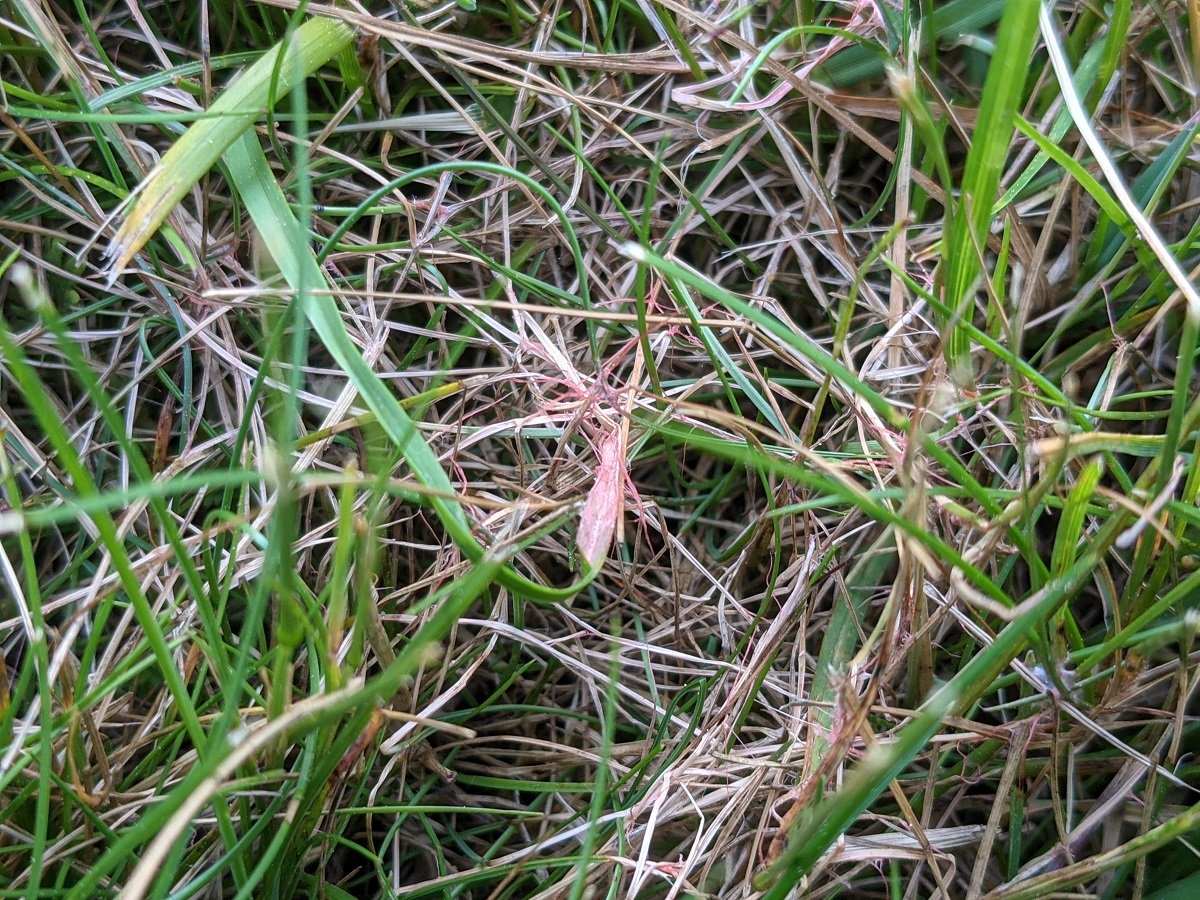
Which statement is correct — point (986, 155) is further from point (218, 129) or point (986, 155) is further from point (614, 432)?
point (218, 129)

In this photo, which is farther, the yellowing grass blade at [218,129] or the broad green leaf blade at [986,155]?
the yellowing grass blade at [218,129]

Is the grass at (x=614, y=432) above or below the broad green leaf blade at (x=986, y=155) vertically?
below

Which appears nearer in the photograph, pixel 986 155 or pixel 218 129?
pixel 986 155

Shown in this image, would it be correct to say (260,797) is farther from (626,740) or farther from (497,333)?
(497,333)

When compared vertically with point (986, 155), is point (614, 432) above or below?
below

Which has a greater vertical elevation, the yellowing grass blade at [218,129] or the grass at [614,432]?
the yellowing grass blade at [218,129]

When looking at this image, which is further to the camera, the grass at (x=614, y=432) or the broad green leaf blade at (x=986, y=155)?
the grass at (x=614, y=432)

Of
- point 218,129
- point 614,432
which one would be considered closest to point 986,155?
point 614,432

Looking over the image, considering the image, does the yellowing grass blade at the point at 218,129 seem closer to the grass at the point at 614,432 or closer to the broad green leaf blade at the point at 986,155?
the grass at the point at 614,432

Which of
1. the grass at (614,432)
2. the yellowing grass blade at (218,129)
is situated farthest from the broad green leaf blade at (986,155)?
the yellowing grass blade at (218,129)
